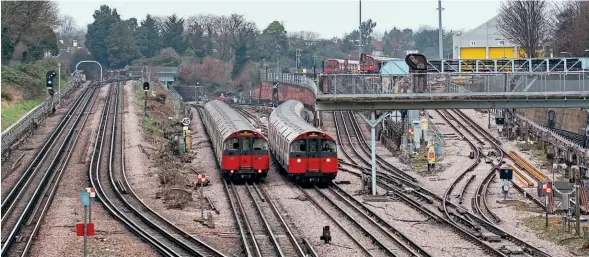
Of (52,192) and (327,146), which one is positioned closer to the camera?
(52,192)

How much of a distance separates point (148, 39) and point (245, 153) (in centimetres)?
11674

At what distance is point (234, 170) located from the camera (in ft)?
131

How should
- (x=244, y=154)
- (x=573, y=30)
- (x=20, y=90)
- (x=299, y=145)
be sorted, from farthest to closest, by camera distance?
(x=573, y=30) → (x=20, y=90) → (x=244, y=154) → (x=299, y=145)

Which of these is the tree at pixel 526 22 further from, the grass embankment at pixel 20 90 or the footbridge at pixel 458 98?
the footbridge at pixel 458 98

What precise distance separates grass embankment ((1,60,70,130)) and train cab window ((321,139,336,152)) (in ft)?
68.6

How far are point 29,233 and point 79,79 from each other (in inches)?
3034

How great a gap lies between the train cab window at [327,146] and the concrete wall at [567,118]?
2597 cm

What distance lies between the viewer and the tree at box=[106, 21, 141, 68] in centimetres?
14149

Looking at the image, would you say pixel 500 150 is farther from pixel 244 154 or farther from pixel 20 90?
pixel 20 90

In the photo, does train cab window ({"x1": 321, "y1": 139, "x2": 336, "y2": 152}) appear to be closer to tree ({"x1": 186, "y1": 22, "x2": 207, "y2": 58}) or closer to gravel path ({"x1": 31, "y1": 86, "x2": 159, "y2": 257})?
gravel path ({"x1": 31, "y1": 86, "x2": 159, "y2": 257})

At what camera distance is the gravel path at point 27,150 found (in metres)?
38.5

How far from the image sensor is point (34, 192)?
114 feet

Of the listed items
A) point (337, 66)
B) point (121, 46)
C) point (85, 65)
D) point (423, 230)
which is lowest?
point (423, 230)

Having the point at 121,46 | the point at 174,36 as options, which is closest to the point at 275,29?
Answer: the point at 174,36
